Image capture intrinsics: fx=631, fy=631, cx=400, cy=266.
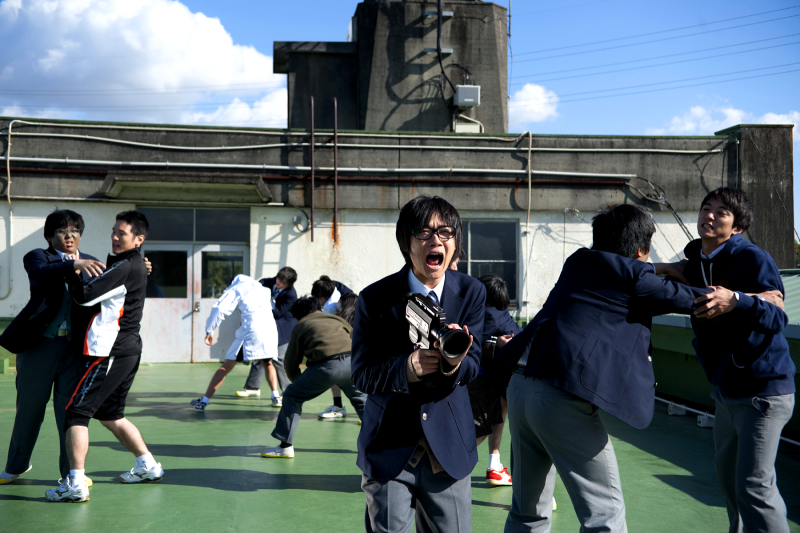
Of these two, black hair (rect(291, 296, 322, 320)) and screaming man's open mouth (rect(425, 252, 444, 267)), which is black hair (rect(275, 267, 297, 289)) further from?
screaming man's open mouth (rect(425, 252, 444, 267))

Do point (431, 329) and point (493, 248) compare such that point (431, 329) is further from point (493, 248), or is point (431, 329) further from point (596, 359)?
point (493, 248)

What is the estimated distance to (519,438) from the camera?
2.73 metres

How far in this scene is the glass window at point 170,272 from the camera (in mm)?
12289

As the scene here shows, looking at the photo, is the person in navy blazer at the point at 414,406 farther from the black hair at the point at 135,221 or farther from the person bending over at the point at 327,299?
the person bending over at the point at 327,299

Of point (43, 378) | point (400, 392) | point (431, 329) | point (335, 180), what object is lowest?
point (43, 378)

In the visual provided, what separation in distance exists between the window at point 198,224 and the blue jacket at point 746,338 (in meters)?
10.5

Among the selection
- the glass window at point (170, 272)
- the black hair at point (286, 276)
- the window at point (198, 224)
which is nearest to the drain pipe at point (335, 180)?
the window at point (198, 224)

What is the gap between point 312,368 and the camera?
5.39m

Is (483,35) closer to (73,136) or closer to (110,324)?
(73,136)

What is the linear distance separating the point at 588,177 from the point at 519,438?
10.8 metres

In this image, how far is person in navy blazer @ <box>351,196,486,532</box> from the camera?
2.26 metres


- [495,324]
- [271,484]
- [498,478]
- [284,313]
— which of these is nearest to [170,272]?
[284,313]

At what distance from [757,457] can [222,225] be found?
1107cm

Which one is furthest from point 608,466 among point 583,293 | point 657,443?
point 657,443
